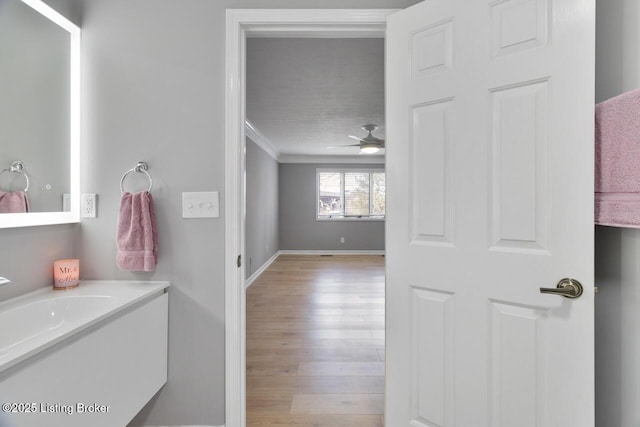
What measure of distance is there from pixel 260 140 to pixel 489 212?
4992 millimetres

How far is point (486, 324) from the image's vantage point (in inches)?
48.2

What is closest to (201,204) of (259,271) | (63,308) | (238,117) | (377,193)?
(238,117)

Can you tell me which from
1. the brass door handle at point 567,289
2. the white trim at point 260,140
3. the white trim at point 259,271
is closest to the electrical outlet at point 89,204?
the brass door handle at point 567,289

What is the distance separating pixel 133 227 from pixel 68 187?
40 cm

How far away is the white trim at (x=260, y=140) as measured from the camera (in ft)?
15.8

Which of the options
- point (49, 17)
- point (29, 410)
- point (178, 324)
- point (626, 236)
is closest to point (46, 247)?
point (178, 324)

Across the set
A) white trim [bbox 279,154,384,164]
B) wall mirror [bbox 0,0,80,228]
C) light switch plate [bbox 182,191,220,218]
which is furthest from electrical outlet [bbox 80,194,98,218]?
white trim [bbox 279,154,384,164]

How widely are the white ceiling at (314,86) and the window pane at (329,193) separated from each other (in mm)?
2473

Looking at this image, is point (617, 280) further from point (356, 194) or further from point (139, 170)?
point (356, 194)

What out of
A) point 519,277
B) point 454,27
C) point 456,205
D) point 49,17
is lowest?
point 519,277

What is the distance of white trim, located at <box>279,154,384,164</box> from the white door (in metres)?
6.32

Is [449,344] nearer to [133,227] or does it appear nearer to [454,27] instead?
[454,27]

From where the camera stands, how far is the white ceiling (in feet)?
8.10

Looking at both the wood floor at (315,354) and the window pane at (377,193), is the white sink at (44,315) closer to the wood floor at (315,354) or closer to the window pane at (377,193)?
the wood floor at (315,354)
